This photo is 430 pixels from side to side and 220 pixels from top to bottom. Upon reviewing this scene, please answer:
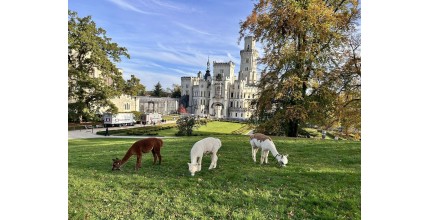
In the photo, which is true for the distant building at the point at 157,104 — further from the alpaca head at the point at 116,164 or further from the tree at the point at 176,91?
the alpaca head at the point at 116,164

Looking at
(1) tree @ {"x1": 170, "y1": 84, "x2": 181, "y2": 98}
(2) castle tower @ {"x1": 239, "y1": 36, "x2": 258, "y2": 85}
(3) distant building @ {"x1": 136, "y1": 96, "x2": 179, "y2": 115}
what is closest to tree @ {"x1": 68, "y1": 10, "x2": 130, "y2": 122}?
(3) distant building @ {"x1": 136, "y1": 96, "x2": 179, "y2": 115}

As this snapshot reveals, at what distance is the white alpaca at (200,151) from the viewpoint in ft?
8.91

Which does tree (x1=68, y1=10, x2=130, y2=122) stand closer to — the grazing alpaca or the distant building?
the distant building

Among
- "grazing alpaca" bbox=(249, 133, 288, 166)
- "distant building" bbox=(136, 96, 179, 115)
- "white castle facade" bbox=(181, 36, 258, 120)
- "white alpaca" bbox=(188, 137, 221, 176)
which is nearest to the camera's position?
"white alpaca" bbox=(188, 137, 221, 176)

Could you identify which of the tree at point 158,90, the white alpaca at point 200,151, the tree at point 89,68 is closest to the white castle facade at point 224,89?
the tree at point 158,90

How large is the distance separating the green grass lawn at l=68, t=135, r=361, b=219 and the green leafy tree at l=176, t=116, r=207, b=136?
275 mm

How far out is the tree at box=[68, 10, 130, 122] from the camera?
10.4 ft

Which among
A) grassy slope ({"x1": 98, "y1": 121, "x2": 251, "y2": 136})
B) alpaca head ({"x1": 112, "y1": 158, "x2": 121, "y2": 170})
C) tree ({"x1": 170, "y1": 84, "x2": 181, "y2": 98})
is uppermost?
tree ({"x1": 170, "y1": 84, "x2": 181, "y2": 98})

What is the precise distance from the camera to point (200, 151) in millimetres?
2770

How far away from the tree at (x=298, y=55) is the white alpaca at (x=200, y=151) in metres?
0.92

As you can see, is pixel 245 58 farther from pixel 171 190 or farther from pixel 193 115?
pixel 171 190

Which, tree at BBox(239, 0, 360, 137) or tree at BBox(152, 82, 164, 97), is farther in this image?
tree at BBox(152, 82, 164, 97)
